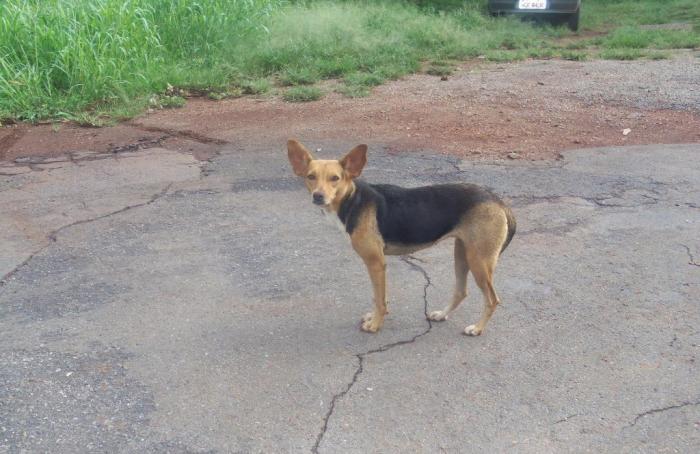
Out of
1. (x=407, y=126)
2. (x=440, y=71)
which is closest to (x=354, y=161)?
(x=407, y=126)

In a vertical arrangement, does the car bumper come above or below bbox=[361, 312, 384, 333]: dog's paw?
above

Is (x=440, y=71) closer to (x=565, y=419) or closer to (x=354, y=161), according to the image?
(x=354, y=161)

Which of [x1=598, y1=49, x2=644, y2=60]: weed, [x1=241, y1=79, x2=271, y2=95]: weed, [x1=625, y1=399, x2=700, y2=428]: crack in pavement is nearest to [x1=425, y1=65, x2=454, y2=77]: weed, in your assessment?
[x1=241, y1=79, x2=271, y2=95]: weed

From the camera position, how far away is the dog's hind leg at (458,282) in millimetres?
4520

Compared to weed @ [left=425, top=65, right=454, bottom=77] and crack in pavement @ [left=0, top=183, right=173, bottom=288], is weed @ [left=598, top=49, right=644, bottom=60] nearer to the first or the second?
weed @ [left=425, top=65, right=454, bottom=77]

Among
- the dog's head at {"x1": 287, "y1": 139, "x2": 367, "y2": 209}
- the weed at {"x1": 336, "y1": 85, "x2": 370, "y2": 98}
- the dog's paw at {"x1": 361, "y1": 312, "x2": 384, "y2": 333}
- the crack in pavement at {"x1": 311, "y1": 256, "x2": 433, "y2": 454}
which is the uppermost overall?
the dog's head at {"x1": 287, "y1": 139, "x2": 367, "y2": 209}

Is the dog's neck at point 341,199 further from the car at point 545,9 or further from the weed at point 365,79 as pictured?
the car at point 545,9

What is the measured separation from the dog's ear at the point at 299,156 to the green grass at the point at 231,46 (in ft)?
17.9

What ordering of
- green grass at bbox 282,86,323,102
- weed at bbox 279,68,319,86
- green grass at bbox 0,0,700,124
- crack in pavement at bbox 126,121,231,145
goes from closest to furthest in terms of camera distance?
Answer: crack in pavement at bbox 126,121,231,145
green grass at bbox 0,0,700,124
green grass at bbox 282,86,323,102
weed at bbox 279,68,319,86

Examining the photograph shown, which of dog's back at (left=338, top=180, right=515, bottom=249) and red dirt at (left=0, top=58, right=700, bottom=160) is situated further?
red dirt at (left=0, top=58, right=700, bottom=160)

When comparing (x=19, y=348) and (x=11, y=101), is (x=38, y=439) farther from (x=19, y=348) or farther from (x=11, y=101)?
(x=11, y=101)

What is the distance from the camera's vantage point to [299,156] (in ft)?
14.0

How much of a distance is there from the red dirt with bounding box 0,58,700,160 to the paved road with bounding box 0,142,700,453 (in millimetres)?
1200

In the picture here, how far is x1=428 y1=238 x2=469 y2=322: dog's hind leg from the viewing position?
452cm
